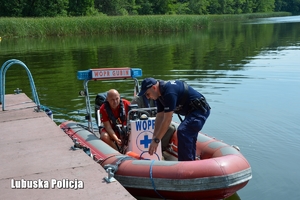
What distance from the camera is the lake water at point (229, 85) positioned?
679cm

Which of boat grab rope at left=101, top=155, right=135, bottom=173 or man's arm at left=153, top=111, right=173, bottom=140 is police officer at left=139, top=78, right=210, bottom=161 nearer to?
man's arm at left=153, top=111, right=173, bottom=140

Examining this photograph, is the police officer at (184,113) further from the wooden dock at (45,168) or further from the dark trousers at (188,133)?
the wooden dock at (45,168)

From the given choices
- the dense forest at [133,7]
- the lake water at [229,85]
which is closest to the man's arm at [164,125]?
the lake water at [229,85]

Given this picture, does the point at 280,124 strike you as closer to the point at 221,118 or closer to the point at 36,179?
the point at 221,118

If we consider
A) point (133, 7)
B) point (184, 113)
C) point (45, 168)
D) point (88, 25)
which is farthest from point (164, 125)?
point (133, 7)

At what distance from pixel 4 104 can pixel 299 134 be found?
5702 mm

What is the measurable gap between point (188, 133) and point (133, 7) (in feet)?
188

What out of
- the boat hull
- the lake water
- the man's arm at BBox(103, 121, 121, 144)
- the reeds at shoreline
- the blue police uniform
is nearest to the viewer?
the boat hull

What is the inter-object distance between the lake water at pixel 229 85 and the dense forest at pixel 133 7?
79.3 feet

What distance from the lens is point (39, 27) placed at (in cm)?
3234

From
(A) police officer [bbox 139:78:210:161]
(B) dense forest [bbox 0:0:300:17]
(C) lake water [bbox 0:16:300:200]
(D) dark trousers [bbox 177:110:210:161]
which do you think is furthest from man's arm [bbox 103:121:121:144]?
(B) dense forest [bbox 0:0:300:17]

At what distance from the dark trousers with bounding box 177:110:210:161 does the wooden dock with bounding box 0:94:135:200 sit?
3.53ft

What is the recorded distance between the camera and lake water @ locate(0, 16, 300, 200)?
679cm

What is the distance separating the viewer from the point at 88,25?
3431 cm
